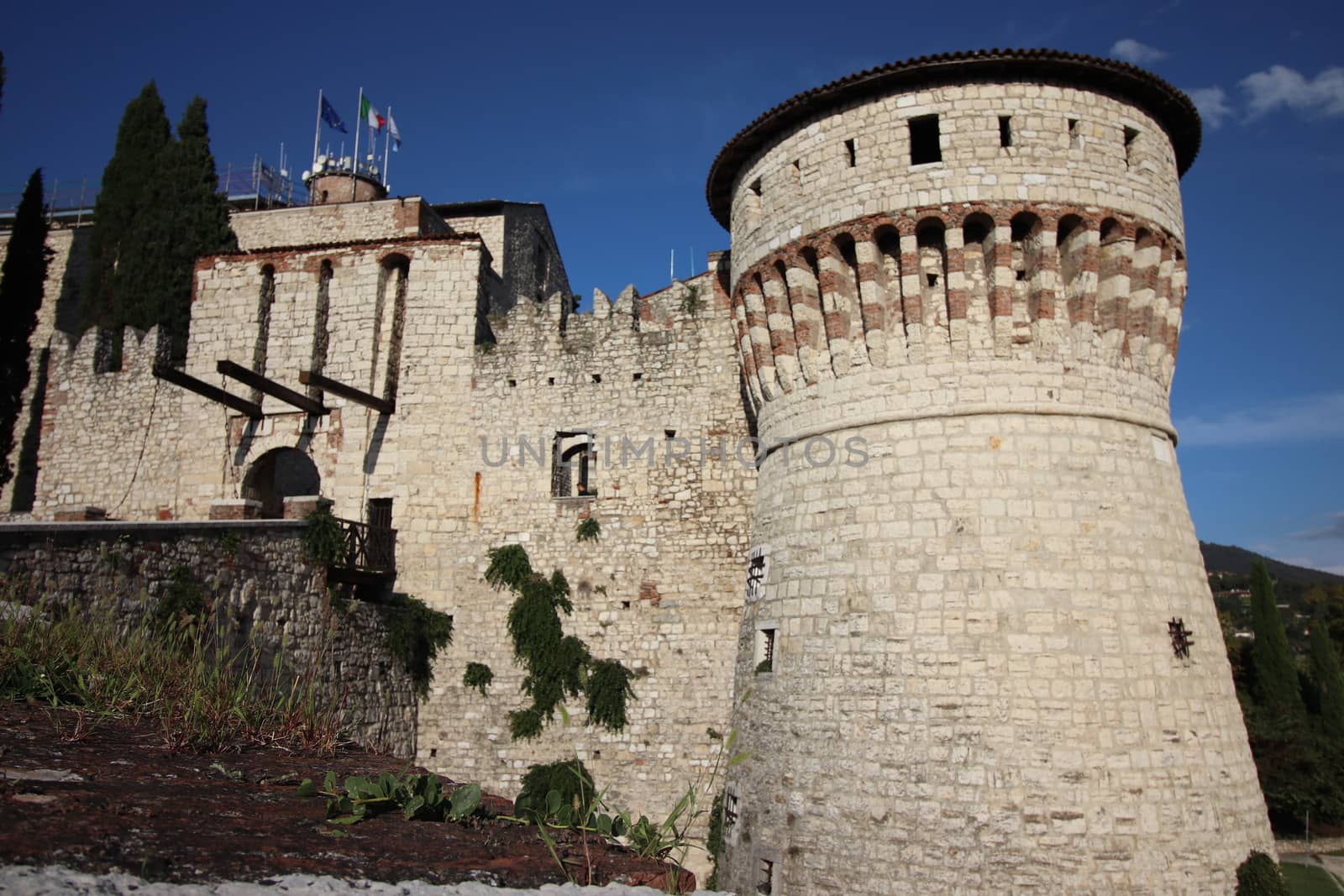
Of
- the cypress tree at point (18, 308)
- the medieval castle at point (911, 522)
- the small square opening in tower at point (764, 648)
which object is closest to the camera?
the medieval castle at point (911, 522)

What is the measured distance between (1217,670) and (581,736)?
8.94 m

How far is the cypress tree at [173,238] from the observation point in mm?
21453

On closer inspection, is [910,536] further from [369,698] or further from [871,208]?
[369,698]

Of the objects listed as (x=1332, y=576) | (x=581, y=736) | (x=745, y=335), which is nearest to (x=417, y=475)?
(x=581, y=736)

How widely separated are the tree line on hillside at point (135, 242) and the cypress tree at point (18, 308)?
18 mm

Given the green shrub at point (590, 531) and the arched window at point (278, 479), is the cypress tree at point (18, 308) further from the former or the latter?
the green shrub at point (590, 531)

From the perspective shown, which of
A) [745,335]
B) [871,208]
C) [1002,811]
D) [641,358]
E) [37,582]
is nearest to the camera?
[1002,811]

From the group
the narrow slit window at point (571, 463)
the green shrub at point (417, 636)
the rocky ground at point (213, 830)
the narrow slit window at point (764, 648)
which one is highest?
the narrow slit window at point (571, 463)

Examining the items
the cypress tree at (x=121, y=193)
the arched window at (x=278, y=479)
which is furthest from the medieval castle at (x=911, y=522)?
the cypress tree at (x=121, y=193)

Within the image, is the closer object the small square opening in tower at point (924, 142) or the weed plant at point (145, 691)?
the weed plant at point (145, 691)

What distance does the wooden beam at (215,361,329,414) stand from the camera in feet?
50.6

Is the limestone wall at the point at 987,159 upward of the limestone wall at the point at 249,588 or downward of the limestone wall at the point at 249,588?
upward

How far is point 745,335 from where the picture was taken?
41.6 feet

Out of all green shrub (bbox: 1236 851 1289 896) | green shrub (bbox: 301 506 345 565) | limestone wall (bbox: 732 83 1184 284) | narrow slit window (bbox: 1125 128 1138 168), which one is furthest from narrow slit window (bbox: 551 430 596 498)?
green shrub (bbox: 1236 851 1289 896)
